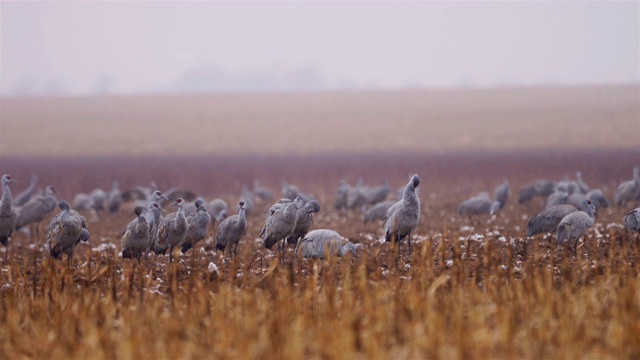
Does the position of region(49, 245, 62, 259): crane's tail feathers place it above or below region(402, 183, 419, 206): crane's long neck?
below

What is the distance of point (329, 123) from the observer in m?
69.0

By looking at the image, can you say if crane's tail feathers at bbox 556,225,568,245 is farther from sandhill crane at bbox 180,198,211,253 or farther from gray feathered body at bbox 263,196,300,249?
sandhill crane at bbox 180,198,211,253

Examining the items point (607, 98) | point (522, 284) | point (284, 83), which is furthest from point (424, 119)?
point (284, 83)

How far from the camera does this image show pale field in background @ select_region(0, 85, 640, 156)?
178 feet

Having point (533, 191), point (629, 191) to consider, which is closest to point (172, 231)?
point (629, 191)

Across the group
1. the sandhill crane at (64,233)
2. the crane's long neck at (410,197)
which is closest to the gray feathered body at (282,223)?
the crane's long neck at (410,197)

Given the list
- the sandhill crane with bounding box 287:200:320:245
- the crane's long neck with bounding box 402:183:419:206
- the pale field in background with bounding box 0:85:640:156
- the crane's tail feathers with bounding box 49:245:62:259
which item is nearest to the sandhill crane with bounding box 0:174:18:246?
the crane's tail feathers with bounding box 49:245:62:259

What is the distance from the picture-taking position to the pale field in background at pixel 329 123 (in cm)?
5419

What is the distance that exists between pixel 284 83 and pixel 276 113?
114 m

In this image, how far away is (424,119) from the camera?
6625 cm

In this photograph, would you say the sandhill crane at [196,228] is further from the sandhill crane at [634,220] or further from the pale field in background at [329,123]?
the pale field in background at [329,123]

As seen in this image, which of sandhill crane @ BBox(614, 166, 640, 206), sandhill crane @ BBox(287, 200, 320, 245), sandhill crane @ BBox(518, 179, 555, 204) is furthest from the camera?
sandhill crane @ BBox(518, 179, 555, 204)

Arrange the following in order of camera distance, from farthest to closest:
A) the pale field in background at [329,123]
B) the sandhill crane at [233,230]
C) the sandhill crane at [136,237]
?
the pale field in background at [329,123]
the sandhill crane at [233,230]
the sandhill crane at [136,237]

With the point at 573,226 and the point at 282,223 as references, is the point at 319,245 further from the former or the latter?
the point at 573,226
